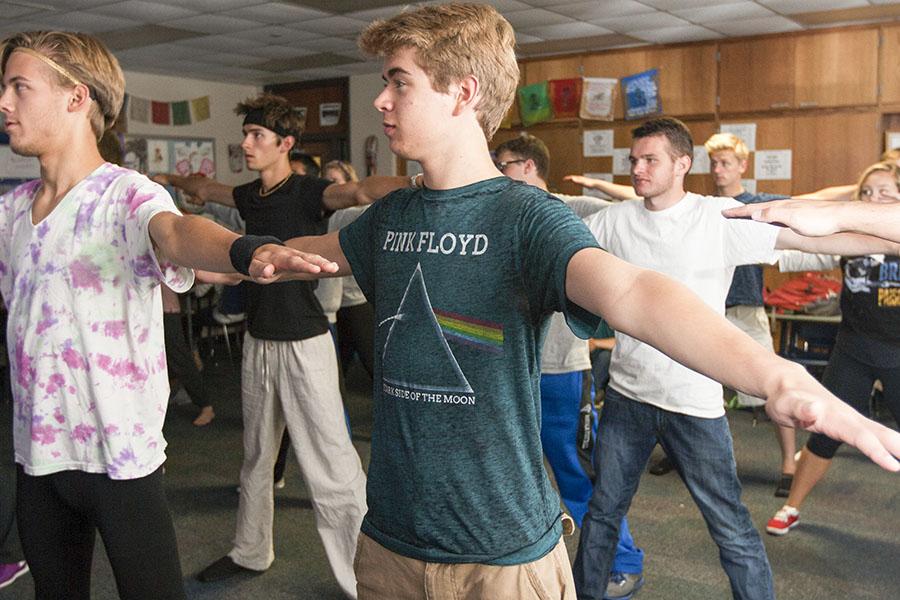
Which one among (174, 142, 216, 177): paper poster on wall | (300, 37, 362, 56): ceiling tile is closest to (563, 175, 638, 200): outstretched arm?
(300, 37, 362, 56): ceiling tile

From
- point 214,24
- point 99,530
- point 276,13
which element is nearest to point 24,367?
point 99,530

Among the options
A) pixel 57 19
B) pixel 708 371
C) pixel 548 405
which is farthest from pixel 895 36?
pixel 708 371

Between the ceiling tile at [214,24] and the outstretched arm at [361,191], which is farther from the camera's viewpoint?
the ceiling tile at [214,24]

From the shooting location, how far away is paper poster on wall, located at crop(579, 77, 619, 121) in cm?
820

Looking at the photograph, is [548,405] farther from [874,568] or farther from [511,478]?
[511,478]

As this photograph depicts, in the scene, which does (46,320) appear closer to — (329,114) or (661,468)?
(661,468)

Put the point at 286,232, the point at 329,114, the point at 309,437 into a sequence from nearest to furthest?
1. the point at 286,232
2. the point at 309,437
3. the point at 329,114

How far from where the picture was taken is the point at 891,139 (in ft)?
22.9

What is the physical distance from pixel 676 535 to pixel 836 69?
17.0ft

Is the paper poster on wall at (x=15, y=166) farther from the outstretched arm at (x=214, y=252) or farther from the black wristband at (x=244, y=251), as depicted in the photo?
the black wristband at (x=244, y=251)

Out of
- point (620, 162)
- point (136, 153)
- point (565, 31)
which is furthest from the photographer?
point (136, 153)

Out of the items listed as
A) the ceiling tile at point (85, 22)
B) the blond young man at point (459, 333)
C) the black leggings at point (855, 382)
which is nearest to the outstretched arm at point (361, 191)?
the blond young man at point (459, 333)

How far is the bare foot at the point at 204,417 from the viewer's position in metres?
5.43

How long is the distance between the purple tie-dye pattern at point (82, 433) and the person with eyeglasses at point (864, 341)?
2.82 m
